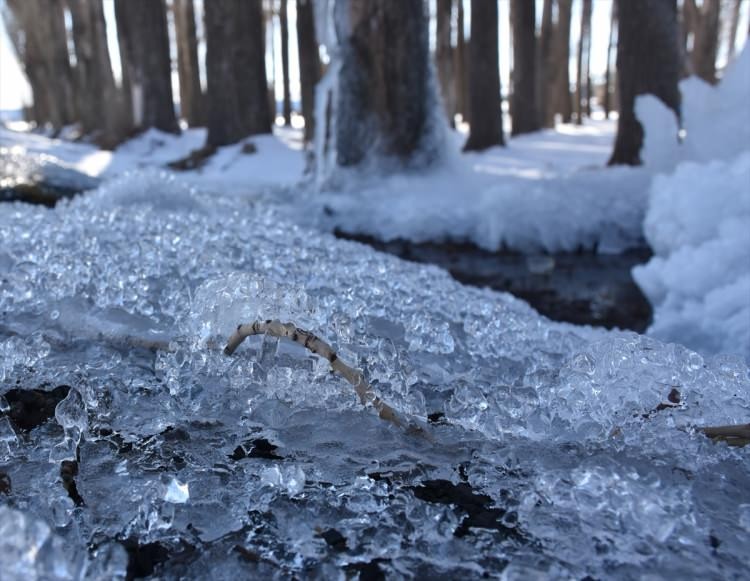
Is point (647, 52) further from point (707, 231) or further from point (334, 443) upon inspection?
point (334, 443)

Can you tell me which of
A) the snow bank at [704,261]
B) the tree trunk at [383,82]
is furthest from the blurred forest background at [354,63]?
the snow bank at [704,261]

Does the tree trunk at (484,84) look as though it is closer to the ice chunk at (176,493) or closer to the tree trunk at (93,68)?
the tree trunk at (93,68)

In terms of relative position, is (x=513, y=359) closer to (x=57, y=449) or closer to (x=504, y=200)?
(x=57, y=449)

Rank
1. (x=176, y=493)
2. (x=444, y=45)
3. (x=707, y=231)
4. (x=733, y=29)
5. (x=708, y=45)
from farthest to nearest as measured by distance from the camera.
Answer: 1. (x=733, y=29)
2. (x=444, y=45)
3. (x=708, y=45)
4. (x=707, y=231)
5. (x=176, y=493)

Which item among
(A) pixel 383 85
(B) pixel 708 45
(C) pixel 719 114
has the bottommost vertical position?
(C) pixel 719 114

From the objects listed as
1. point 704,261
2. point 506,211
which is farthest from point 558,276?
point 704,261
